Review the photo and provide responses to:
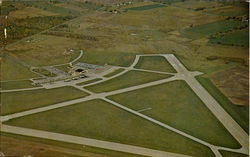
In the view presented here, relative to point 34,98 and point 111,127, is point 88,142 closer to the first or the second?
point 111,127

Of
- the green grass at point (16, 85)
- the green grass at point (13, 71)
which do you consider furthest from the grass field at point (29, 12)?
the green grass at point (16, 85)

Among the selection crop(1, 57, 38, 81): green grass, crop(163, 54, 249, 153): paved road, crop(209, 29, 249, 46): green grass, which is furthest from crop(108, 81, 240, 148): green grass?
crop(209, 29, 249, 46): green grass

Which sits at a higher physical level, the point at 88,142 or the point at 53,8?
the point at 53,8

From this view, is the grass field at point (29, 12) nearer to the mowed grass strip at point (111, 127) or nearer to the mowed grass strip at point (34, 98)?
the mowed grass strip at point (34, 98)

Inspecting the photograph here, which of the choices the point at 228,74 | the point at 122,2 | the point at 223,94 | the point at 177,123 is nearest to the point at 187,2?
the point at 122,2

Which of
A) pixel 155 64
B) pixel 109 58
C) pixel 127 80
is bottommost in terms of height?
pixel 127 80

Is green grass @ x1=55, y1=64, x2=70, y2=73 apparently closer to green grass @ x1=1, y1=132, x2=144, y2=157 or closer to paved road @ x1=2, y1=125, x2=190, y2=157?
paved road @ x1=2, y1=125, x2=190, y2=157

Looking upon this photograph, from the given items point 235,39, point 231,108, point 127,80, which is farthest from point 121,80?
point 235,39

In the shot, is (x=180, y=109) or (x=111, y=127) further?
(x=180, y=109)
